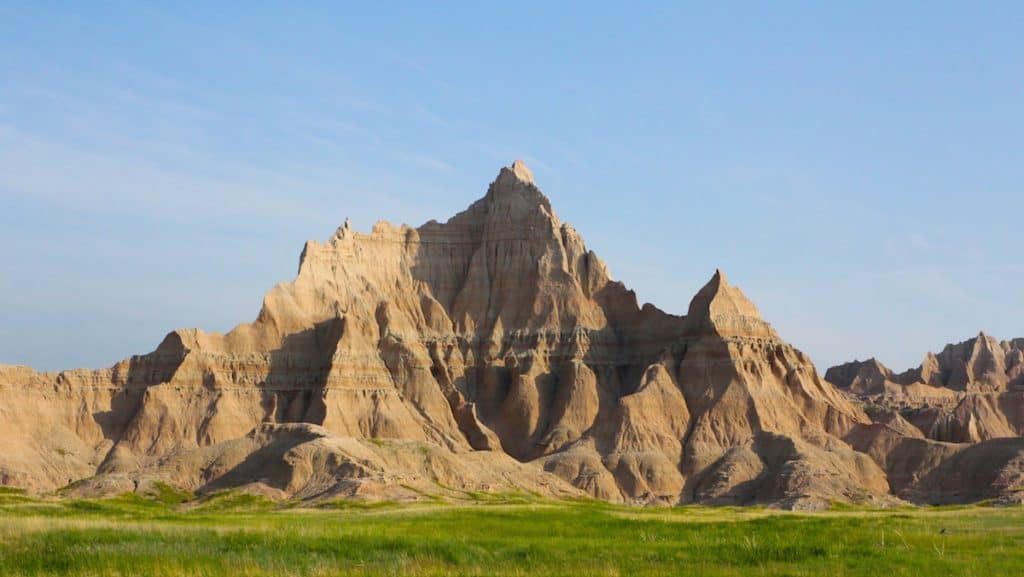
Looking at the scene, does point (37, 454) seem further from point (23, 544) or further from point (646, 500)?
point (23, 544)

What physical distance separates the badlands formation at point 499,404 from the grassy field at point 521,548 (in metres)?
68.0

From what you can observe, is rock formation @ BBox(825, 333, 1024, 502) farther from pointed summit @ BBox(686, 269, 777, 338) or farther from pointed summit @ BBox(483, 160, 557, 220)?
pointed summit @ BBox(483, 160, 557, 220)

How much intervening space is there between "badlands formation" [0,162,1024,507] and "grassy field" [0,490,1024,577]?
68.0m

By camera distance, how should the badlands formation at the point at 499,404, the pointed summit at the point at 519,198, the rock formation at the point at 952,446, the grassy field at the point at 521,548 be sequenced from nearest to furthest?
the grassy field at the point at 521,548
the badlands formation at the point at 499,404
the rock formation at the point at 952,446
the pointed summit at the point at 519,198

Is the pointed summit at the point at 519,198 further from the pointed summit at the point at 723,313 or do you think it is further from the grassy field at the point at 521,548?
the grassy field at the point at 521,548

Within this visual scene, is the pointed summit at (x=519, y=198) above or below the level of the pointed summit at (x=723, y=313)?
above

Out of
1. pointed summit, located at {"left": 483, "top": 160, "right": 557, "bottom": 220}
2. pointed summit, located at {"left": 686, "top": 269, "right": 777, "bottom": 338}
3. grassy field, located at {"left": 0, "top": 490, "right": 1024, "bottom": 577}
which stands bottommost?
grassy field, located at {"left": 0, "top": 490, "right": 1024, "bottom": 577}

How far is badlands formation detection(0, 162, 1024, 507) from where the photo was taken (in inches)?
5630

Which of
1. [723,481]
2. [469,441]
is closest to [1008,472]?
[723,481]

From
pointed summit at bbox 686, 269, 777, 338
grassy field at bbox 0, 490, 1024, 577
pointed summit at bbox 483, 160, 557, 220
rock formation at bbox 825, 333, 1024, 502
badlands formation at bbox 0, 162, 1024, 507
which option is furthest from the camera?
pointed summit at bbox 483, 160, 557, 220

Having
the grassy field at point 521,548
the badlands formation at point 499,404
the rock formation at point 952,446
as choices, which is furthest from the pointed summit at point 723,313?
the grassy field at point 521,548

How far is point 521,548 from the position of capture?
4819 centimetres

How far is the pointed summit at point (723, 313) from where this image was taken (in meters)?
173

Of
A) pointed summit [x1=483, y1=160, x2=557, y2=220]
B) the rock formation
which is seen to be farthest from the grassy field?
pointed summit [x1=483, y1=160, x2=557, y2=220]
